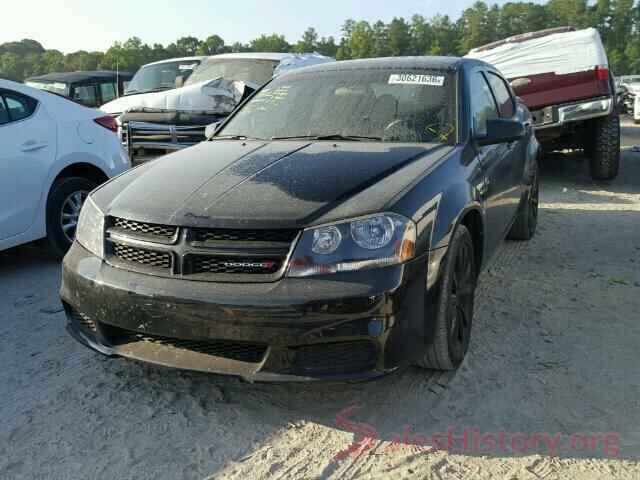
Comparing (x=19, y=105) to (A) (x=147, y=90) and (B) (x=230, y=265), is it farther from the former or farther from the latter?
(A) (x=147, y=90)

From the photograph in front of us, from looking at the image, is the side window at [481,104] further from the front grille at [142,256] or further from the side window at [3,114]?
the side window at [3,114]

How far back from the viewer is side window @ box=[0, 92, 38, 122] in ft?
15.4

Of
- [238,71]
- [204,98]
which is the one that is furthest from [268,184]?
[238,71]

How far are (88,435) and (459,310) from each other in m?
1.78

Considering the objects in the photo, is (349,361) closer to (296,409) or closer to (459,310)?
(296,409)

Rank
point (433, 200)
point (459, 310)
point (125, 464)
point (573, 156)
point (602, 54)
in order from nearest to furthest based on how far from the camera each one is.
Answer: point (125, 464) → point (433, 200) → point (459, 310) → point (602, 54) → point (573, 156)

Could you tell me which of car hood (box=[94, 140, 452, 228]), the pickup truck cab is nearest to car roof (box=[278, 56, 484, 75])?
car hood (box=[94, 140, 452, 228])

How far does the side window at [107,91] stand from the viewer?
12117 millimetres

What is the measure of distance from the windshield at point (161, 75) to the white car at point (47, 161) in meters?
4.20

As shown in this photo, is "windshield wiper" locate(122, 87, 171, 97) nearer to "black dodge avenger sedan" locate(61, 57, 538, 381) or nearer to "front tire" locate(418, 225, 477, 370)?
"black dodge avenger sedan" locate(61, 57, 538, 381)

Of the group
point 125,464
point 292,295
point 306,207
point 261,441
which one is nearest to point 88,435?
point 125,464

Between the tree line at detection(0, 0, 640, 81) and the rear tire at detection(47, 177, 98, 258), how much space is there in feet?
238

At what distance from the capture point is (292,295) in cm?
238

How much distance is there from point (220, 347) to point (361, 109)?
1.76 m
